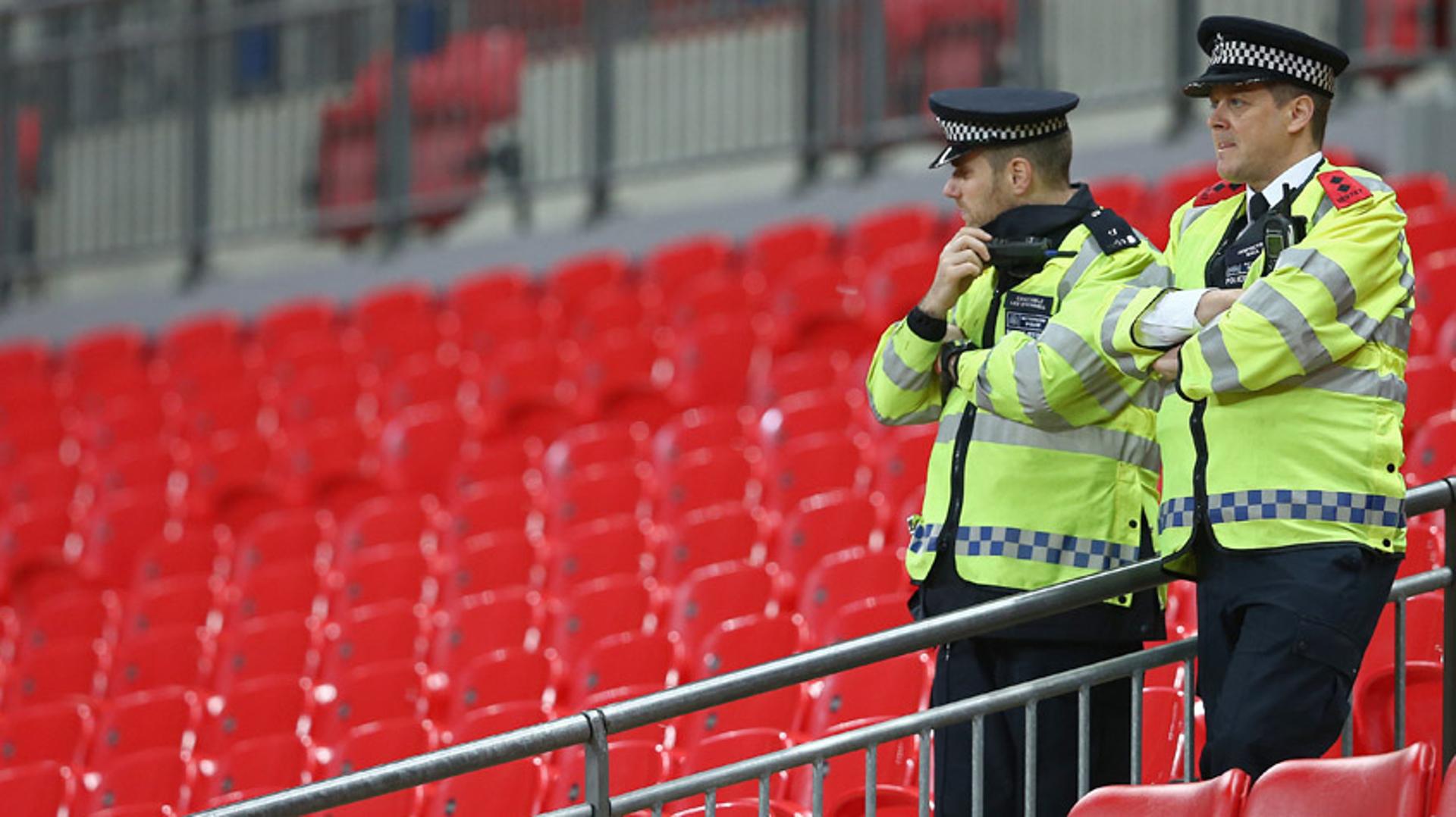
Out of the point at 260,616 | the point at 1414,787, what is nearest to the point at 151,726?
the point at 260,616

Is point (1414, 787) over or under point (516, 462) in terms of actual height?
over

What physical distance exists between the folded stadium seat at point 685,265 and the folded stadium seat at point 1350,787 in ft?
21.4

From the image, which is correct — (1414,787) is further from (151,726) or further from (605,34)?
(605,34)

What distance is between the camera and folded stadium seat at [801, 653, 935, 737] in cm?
471

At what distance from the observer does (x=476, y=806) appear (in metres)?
4.60

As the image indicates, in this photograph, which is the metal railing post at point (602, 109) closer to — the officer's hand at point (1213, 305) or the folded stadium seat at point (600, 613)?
the folded stadium seat at point (600, 613)

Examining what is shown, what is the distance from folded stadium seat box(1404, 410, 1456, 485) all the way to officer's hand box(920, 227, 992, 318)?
1.61 meters

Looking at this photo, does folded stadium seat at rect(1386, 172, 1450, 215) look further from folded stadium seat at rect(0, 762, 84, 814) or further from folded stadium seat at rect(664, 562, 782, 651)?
folded stadium seat at rect(0, 762, 84, 814)

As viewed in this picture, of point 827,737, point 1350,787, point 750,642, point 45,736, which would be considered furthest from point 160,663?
point 1350,787

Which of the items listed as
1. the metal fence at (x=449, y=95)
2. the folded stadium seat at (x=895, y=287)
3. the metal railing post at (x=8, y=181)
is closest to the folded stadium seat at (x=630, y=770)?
the folded stadium seat at (x=895, y=287)

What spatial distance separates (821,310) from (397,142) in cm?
430

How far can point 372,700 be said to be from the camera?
18.9ft

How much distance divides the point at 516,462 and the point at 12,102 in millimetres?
6394

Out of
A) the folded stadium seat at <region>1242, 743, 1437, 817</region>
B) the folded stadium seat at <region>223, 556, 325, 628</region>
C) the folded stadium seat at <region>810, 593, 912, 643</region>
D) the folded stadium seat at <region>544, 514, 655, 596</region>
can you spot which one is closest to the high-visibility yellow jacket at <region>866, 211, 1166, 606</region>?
the folded stadium seat at <region>1242, 743, 1437, 817</region>
